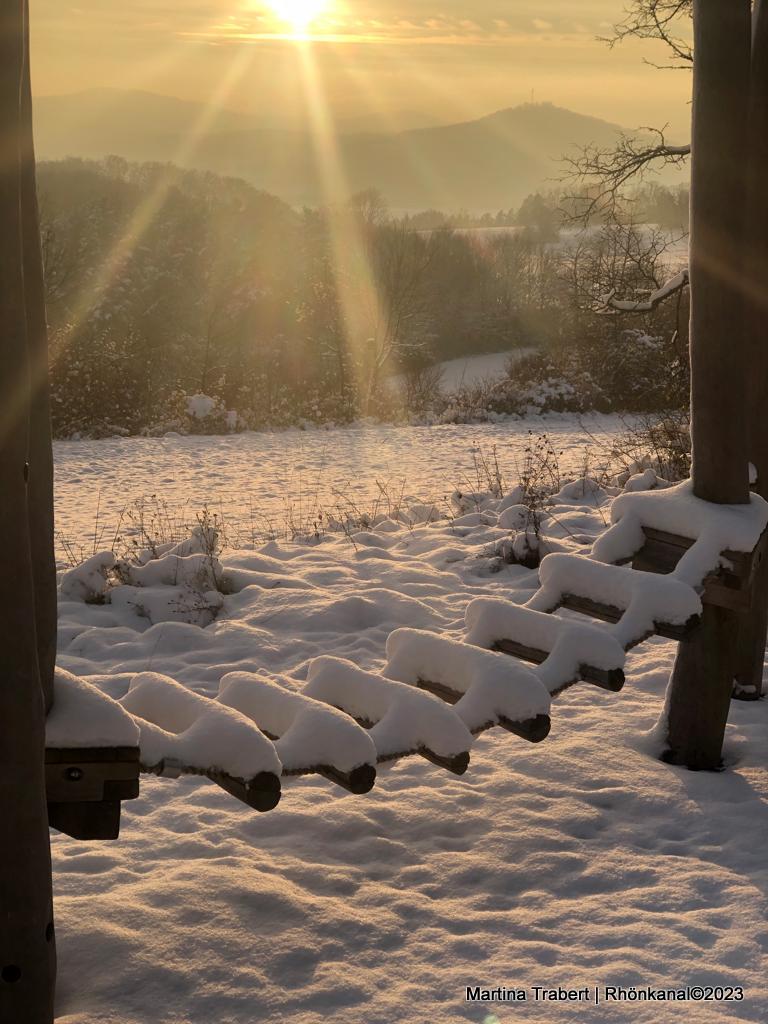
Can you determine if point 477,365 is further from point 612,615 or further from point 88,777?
point 88,777

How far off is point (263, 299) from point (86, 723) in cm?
3108

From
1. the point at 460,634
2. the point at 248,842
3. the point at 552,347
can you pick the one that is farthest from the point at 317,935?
the point at 552,347

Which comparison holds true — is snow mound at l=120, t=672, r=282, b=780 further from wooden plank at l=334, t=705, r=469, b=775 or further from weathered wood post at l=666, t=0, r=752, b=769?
weathered wood post at l=666, t=0, r=752, b=769

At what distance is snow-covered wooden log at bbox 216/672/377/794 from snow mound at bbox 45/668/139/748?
0.51 m

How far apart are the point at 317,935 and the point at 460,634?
2.93 metres

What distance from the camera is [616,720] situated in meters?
4.78

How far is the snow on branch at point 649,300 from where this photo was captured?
600 centimetres

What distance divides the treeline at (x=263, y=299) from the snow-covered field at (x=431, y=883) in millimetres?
5016

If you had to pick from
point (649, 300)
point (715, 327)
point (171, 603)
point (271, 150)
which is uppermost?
point (271, 150)

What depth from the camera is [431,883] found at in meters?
3.45

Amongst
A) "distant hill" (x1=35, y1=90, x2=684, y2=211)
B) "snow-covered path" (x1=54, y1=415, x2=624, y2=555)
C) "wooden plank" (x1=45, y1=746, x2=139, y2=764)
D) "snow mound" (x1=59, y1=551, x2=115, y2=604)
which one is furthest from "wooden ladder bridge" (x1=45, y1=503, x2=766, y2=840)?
"distant hill" (x1=35, y1=90, x2=684, y2=211)

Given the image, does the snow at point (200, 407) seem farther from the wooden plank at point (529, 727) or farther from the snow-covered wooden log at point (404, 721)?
the wooden plank at point (529, 727)

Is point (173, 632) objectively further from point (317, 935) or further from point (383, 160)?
point (383, 160)

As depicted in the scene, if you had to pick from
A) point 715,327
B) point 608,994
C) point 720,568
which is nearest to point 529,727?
point 608,994
